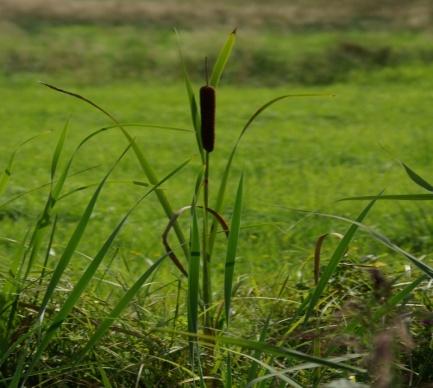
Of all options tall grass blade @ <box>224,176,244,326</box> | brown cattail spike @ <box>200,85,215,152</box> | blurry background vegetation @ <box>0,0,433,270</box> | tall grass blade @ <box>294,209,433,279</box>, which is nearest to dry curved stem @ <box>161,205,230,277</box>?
tall grass blade @ <box>224,176,244,326</box>

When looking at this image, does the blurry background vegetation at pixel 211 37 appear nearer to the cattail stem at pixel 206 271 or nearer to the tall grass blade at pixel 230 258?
the cattail stem at pixel 206 271

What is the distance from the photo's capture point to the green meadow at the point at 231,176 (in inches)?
131

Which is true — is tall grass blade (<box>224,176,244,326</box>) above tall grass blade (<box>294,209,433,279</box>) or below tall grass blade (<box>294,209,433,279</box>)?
below

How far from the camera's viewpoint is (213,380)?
128 inches

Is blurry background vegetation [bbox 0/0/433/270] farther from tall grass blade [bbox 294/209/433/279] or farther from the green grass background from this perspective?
tall grass blade [bbox 294/209/433/279]

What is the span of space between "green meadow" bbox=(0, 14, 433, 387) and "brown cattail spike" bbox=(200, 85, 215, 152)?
0.25ft

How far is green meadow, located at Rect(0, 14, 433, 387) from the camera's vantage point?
3336 mm

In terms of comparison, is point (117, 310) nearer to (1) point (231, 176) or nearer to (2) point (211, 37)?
(1) point (231, 176)

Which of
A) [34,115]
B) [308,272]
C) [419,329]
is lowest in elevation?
[34,115]

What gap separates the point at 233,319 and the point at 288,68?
1214cm

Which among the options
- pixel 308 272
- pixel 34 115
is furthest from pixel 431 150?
pixel 308 272

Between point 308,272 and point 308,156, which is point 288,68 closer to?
point 308,156

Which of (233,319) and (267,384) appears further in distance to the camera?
(233,319)

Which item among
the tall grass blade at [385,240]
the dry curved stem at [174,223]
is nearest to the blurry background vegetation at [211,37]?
the dry curved stem at [174,223]
